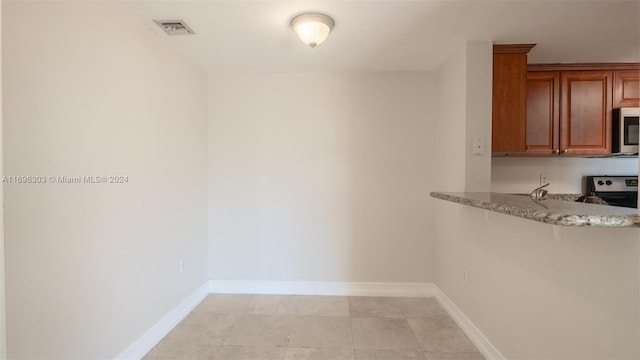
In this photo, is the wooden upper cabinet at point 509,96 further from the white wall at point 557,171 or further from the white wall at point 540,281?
the white wall at point 557,171

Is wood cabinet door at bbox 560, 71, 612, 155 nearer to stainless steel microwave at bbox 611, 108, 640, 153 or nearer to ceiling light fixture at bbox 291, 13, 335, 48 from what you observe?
stainless steel microwave at bbox 611, 108, 640, 153

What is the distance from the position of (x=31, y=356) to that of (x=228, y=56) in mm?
2320

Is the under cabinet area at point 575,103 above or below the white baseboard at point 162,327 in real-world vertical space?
above

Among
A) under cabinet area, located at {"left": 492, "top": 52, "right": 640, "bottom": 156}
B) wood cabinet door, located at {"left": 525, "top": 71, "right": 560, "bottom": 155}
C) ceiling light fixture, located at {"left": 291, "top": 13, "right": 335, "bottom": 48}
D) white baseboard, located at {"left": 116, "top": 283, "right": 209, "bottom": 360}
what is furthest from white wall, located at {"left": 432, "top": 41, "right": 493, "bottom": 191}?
white baseboard, located at {"left": 116, "top": 283, "right": 209, "bottom": 360}

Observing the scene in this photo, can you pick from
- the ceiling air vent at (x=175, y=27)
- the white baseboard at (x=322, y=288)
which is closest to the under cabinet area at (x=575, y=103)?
the white baseboard at (x=322, y=288)

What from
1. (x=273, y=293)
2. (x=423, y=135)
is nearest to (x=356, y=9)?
(x=423, y=135)

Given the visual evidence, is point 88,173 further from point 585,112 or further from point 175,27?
point 585,112

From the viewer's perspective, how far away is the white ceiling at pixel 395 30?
5.85 ft

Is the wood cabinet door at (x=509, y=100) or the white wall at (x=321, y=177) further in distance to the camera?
the white wall at (x=321, y=177)

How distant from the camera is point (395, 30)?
207cm

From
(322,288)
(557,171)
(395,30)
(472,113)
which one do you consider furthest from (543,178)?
(322,288)

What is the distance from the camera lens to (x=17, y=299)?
122 centimetres

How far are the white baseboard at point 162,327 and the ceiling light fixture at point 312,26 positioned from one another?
2331 mm

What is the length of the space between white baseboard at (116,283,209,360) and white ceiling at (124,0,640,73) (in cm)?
216
